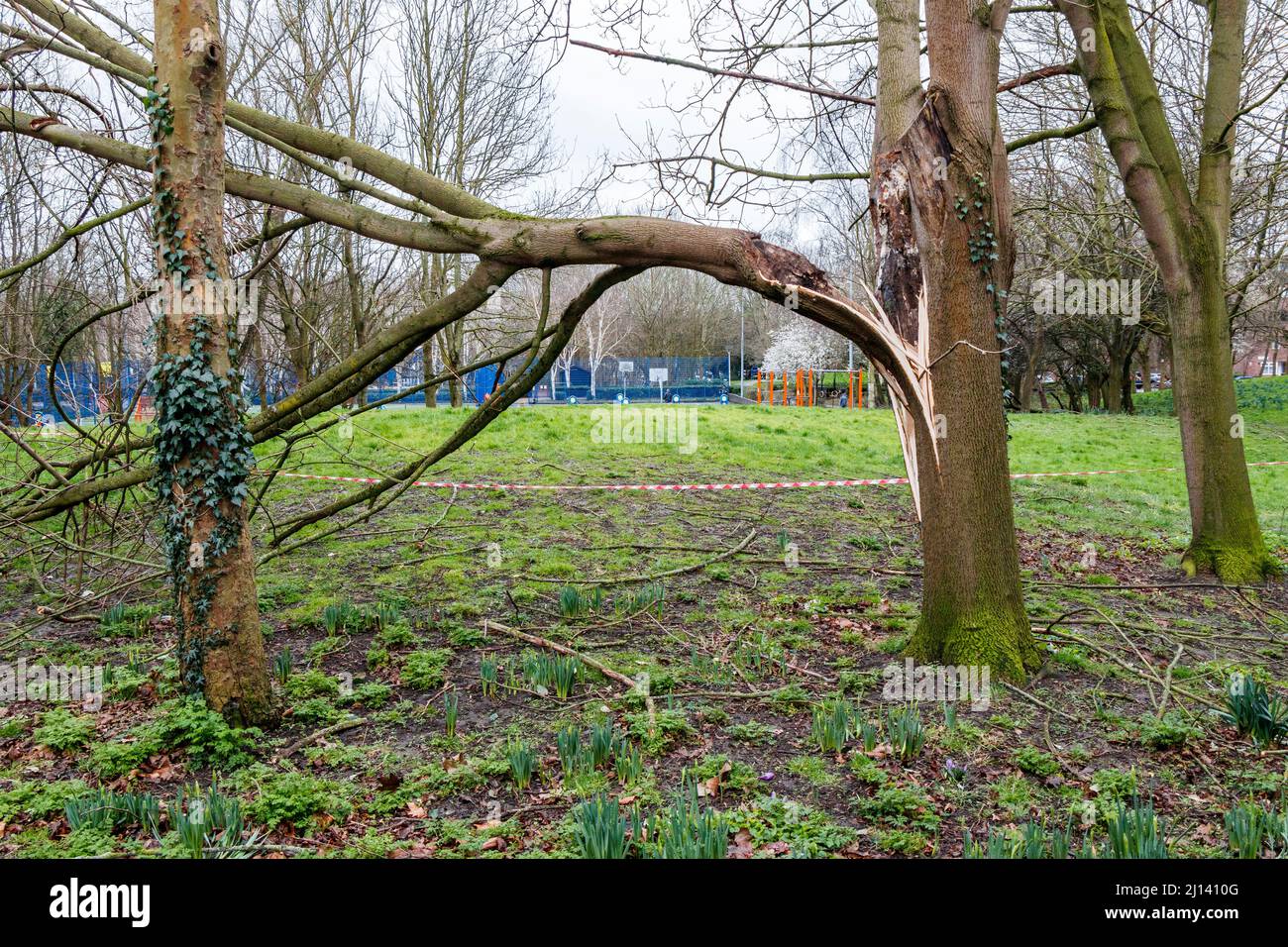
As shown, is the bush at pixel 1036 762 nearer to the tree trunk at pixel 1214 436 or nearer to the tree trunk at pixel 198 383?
the tree trunk at pixel 198 383

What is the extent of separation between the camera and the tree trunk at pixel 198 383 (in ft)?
14.7

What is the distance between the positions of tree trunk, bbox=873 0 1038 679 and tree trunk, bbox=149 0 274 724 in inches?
147

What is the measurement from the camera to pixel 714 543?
8.53 meters

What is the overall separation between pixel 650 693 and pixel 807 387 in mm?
32700

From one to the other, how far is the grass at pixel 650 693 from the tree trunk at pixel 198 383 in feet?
1.13

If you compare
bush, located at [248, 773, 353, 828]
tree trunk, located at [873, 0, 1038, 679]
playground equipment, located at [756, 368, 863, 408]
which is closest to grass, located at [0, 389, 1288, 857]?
bush, located at [248, 773, 353, 828]

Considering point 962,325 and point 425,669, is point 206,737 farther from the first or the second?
point 962,325

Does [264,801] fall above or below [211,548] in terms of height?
below


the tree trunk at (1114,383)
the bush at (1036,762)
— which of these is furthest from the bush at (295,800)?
the tree trunk at (1114,383)

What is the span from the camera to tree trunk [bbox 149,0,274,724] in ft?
14.7

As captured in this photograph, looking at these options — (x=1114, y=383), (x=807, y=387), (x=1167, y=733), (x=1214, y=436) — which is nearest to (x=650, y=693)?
(x=1167, y=733)
